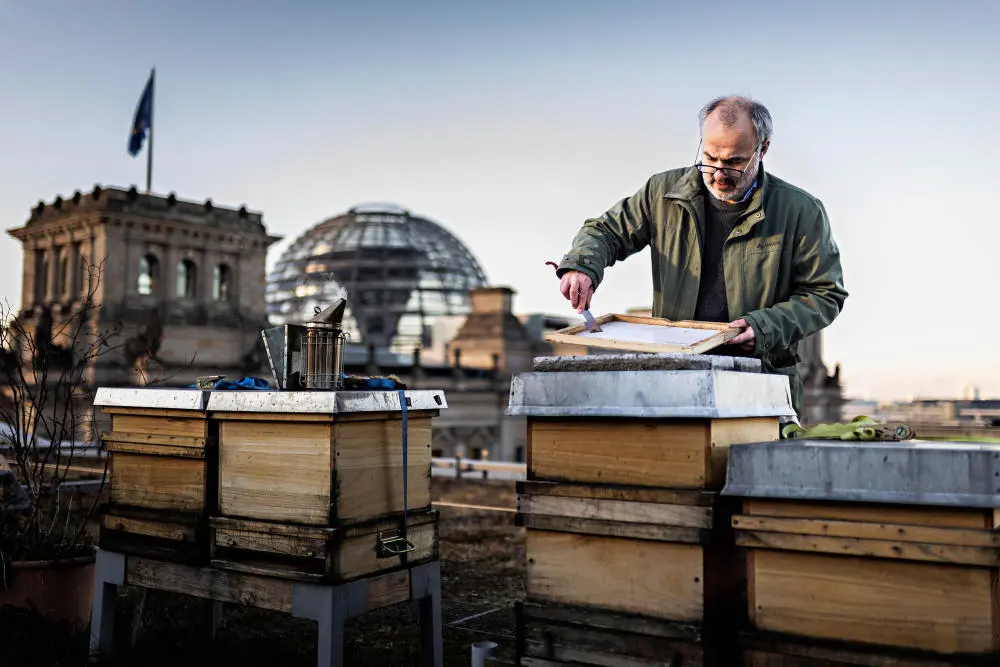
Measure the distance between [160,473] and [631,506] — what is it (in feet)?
9.58

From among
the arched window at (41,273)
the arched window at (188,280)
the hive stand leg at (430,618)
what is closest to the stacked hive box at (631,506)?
the hive stand leg at (430,618)

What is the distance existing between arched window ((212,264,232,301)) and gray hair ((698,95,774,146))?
50013mm

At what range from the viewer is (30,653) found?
19.0 feet

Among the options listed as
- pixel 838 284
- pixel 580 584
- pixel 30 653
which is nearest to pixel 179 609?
pixel 30 653

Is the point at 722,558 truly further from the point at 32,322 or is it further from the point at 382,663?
the point at 32,322

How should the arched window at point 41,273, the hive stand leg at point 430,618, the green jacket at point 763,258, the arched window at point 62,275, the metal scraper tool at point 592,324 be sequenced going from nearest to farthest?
1. the metal scraper tool at point 592,324
2. the green jacket at point 763,258
3. the hive stand leg at point 430,618
4. the arched window at point 62,275
5. the arched window at point 41,273

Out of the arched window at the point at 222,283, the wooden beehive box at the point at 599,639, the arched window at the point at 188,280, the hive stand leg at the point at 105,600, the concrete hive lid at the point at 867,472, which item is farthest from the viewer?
the arched window at the point at 222,283

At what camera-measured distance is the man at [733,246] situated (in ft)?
14.9

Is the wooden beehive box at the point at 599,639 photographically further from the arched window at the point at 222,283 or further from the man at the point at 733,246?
the arched window at the point at 222,283

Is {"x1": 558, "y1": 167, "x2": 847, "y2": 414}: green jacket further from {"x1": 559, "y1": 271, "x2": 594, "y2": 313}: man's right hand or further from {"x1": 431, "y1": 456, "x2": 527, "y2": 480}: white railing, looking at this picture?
{"x1": 431, "y1": 456, "x2": 527, "y2": 480}: white railing

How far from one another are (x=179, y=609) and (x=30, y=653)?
1.76m

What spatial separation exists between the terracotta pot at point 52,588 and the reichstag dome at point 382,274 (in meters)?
69.8

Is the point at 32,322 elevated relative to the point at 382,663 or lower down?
elevated

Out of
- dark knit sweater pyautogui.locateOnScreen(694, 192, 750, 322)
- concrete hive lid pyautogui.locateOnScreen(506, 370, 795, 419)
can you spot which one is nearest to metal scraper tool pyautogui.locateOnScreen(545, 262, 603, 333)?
concrete hive lid pyautogui.locateOnScreen(506, 370, 795, 419)
